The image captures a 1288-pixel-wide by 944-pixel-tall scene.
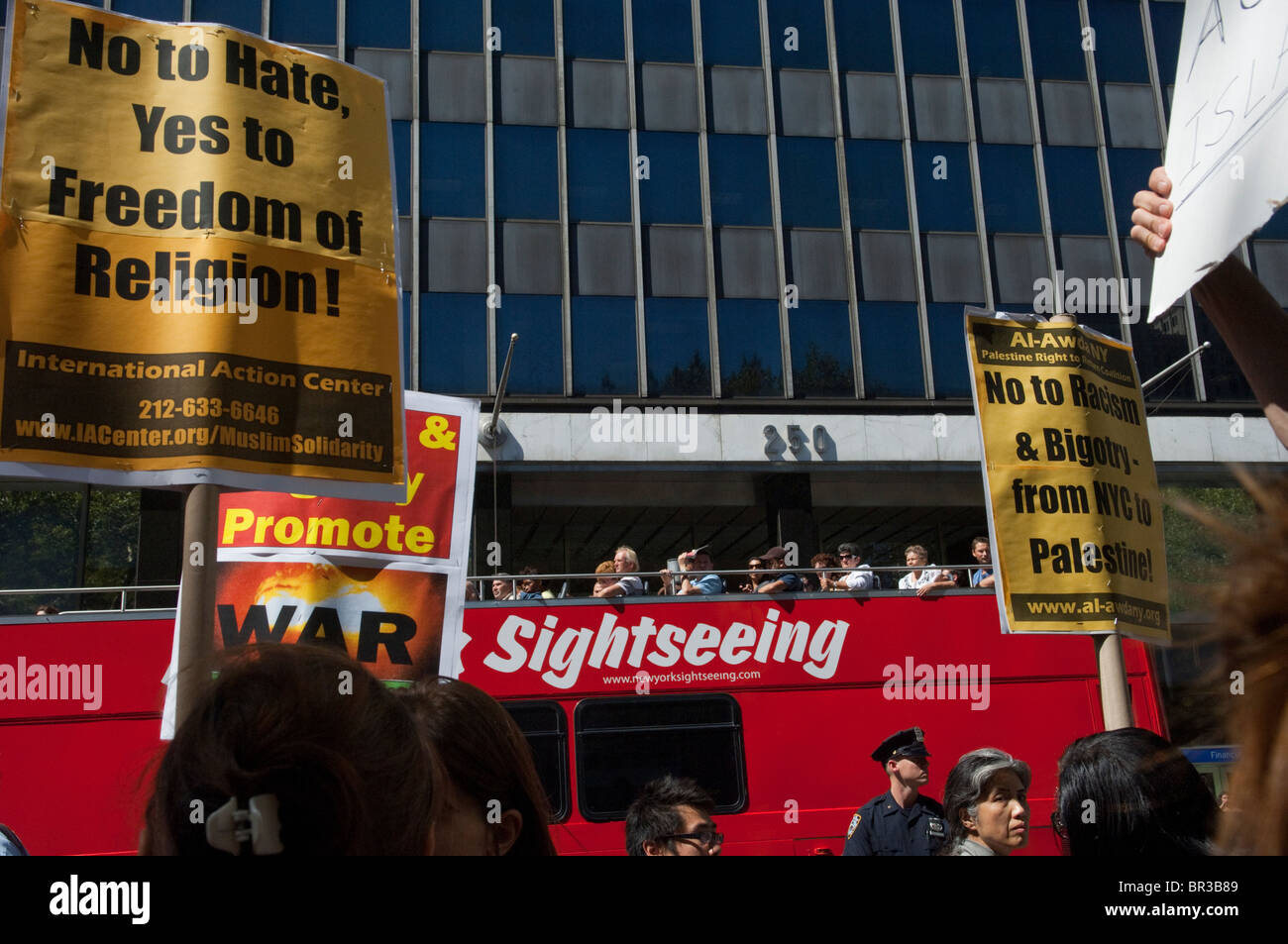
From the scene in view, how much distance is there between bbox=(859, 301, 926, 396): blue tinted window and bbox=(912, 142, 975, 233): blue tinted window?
191 cm

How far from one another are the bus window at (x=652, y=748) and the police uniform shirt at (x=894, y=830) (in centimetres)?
358

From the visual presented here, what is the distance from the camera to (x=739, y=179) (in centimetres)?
2184

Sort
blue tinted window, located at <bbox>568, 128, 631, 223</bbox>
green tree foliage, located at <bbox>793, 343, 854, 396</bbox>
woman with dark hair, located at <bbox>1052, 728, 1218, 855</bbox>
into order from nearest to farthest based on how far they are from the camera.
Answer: woman with dark hair, located at <bbox>1052, 728, 1218, 855</bbox>, green tree foliage, located at <bbox>793, 343, 854, 396</bbox>, blue tinted window, located at <bbox>568, 128, 631, 223</bbox>

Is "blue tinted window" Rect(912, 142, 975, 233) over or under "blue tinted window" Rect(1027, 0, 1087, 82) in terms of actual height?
under

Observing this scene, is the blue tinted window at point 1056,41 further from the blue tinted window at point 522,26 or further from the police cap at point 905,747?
the police cap at point 905,747

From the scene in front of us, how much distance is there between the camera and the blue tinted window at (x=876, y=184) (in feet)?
72.4

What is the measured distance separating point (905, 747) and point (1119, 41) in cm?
2176

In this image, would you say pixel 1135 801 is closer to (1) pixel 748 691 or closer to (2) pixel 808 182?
(1) pixel 748 691

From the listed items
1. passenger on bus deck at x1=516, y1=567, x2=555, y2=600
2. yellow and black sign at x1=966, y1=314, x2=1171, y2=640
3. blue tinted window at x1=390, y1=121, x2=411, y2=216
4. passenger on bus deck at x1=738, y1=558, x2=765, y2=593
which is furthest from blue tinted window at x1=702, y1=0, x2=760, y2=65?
yellow and black sign at x1=966, y1=314, x2=1171, y2=640

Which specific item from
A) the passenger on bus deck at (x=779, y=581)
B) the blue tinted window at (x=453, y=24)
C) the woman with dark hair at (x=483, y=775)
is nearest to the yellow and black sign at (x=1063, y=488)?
the passenger on bus deck at (x=779, y=581)

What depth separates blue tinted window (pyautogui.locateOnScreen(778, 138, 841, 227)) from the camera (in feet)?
71.8

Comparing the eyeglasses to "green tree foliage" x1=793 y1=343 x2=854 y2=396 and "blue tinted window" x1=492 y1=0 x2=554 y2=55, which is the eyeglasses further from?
"blue tinted window" x1=492 y1=0 x2=554 y2=55

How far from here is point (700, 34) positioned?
72.9 feet

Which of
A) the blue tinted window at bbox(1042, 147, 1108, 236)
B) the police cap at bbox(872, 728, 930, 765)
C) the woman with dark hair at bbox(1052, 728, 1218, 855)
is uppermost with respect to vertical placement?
the blue tinted window at bbox(1042, 147, 1108, 236)
